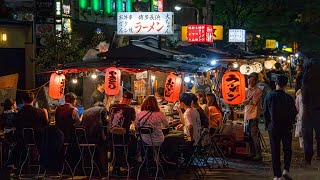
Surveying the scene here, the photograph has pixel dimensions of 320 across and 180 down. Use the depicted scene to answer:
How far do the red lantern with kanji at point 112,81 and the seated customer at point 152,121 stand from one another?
3342 millimetres

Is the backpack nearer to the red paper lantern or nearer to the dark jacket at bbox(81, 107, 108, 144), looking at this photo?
the dark jacket at bbox(81, 107, 108, 144)

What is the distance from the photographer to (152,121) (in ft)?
37.9

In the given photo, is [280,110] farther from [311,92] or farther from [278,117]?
[311,92]

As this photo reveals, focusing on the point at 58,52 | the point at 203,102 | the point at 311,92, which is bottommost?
the point at 203,102

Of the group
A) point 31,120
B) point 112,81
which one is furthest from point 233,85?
point 31,120

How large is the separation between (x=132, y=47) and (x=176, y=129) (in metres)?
3.02

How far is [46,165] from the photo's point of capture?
11656 mm

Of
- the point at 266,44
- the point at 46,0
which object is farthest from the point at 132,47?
the point at 266,44

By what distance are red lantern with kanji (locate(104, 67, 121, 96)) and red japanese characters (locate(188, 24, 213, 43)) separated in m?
16.1

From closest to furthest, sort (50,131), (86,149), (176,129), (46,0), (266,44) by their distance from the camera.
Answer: (50,131), (86,149), (176,129), (46,0), (266,44)

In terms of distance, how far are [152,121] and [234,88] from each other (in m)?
4.39

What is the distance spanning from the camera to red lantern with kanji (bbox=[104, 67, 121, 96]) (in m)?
14.9

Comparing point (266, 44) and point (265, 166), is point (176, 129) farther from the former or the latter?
point (266, 44)

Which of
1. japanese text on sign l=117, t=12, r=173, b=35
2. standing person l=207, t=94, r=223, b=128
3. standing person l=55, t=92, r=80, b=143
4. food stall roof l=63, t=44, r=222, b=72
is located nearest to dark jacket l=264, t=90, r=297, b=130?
standing person l=207, t=94, r=223, b=128
